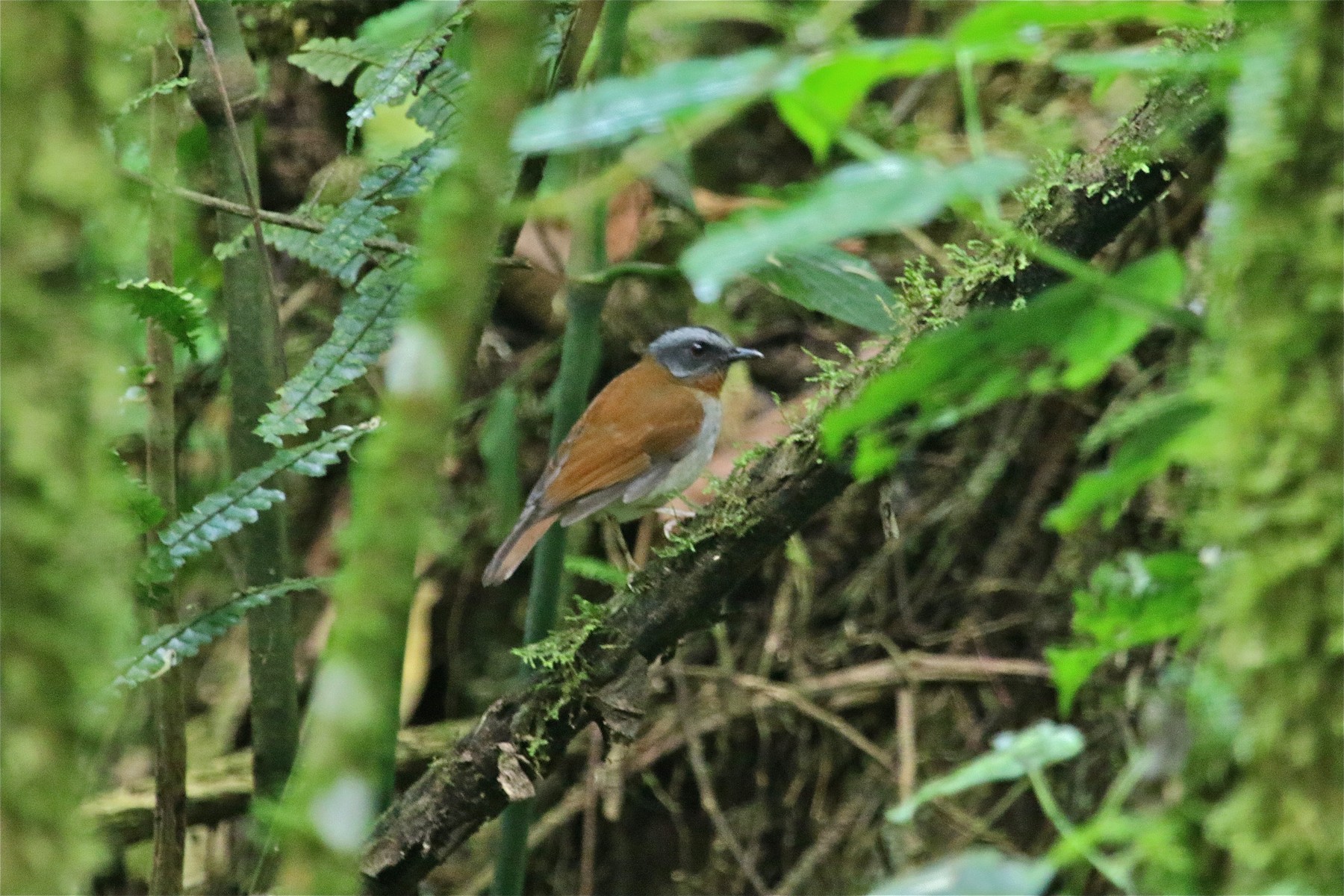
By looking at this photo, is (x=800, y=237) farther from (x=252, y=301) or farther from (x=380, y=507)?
(x=252, y=301)

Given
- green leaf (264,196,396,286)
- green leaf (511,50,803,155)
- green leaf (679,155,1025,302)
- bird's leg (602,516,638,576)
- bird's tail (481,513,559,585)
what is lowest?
bird's leg (602,516,638,576)

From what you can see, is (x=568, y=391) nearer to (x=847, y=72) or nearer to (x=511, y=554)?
(x=511, y=554)

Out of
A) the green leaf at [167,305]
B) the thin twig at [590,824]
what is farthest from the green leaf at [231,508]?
the thin twig at [590,824]

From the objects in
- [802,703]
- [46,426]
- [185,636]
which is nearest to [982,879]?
[46,426]

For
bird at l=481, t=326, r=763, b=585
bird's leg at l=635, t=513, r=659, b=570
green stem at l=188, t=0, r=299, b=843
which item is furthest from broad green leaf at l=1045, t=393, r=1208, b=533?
bird's leg at l=635, t=513, r=659, b=570

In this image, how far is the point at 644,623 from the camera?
2793 millimetres

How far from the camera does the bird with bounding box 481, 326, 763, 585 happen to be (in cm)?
412

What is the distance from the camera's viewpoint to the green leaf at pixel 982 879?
1.00 metres

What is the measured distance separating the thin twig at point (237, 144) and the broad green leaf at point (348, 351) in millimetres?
292

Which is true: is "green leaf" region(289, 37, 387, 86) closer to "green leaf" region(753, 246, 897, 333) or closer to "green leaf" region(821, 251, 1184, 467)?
"green leaf" region(753, 246, 897, 333)

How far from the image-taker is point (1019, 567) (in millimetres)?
4926

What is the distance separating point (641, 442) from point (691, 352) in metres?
0.58

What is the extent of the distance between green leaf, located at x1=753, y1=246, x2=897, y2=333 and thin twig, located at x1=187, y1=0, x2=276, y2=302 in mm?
1124

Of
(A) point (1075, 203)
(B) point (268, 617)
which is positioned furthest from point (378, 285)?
(A) point (1075, 203)
